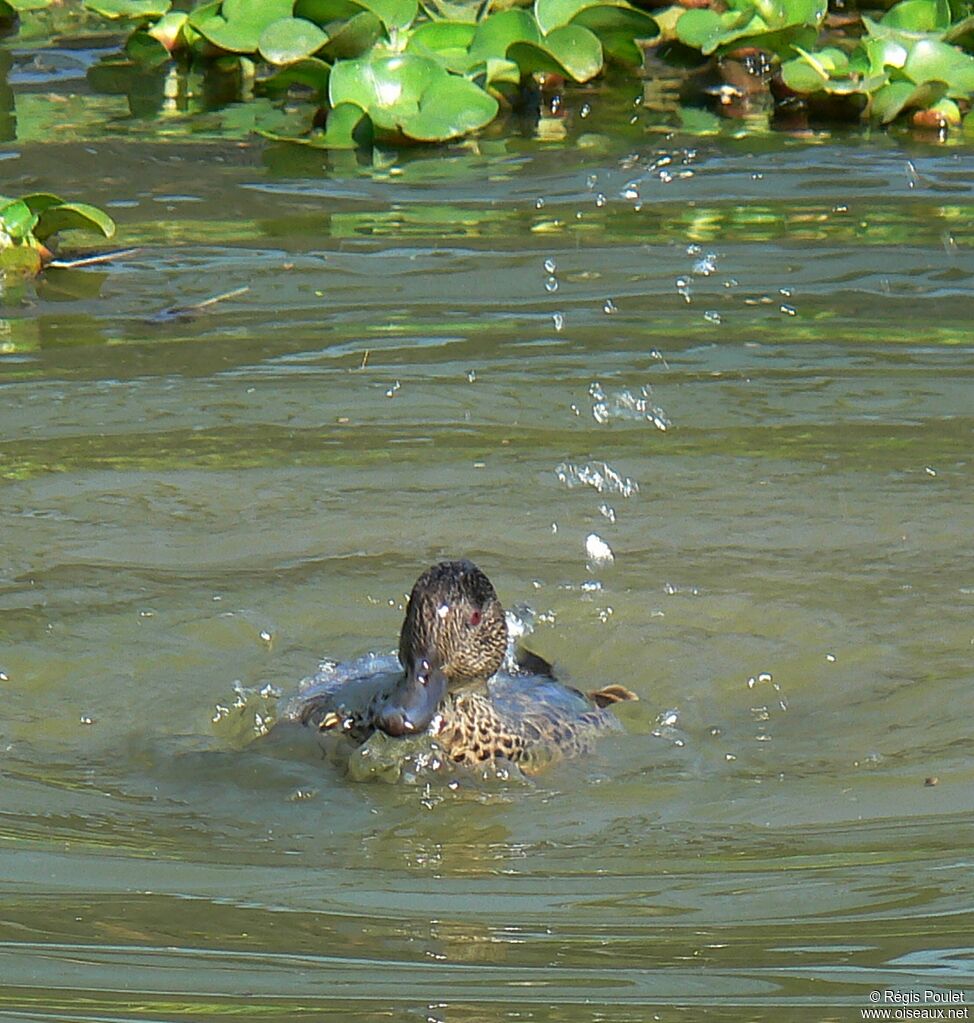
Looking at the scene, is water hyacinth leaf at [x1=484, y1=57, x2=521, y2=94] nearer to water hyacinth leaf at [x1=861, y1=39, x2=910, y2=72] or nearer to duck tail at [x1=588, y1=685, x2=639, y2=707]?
water hyacinth leaf at [x1=861, y1=39, x2=910, y2=72]

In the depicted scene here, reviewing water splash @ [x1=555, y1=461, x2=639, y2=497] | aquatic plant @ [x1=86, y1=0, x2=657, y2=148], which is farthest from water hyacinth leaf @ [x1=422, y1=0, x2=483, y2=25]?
water splash @ [x1=555, y1=461, x2=639, y2=497]

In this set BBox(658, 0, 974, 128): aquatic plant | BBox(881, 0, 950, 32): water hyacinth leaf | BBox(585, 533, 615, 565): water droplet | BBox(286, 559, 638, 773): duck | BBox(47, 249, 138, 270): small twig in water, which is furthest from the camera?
BBox(881, 0, 950, 32): water hyacinth leaf

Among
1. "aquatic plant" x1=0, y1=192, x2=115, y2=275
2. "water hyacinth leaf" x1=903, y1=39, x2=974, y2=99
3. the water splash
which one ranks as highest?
"water hyacinth leaf" x1=903, y1=39, x2=974, y2=99

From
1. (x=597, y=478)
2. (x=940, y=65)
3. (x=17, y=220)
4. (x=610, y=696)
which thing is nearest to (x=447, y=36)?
(x=940, y=65)

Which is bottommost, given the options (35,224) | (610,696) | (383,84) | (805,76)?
(610,696)

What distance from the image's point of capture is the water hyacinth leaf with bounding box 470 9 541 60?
9.62 meters

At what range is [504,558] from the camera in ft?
19.0

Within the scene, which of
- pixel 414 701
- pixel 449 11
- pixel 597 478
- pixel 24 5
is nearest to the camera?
pixel 414 701

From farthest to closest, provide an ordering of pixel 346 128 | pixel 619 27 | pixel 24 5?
1. pixel 24 5
2. pixel 619 27
3. pixel 346 128

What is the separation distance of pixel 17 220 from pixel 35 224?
0.31 ft

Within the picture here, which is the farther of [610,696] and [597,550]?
[597,550]

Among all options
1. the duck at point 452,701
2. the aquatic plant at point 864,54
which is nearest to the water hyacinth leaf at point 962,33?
the aquatic plant at point 864,54

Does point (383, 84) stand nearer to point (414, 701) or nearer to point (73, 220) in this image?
point (73, 220)

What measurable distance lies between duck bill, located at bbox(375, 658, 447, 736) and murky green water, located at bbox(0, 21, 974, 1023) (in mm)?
183
